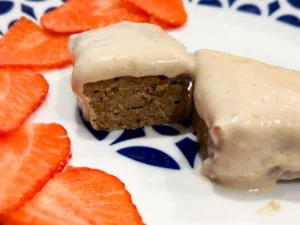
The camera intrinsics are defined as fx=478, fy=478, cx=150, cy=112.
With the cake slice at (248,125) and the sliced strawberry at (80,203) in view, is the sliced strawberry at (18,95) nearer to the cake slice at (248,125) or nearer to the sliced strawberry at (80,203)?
the sliced strawberry at (80,203)

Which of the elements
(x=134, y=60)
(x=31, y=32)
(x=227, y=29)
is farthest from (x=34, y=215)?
(x=227, y=29)

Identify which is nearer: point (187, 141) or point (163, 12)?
point (187, 141)

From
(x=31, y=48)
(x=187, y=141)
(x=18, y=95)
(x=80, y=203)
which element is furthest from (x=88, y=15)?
(x=80, y=203)

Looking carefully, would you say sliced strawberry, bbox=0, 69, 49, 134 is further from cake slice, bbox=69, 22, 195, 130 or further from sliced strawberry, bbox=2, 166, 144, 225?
sliced strawberry, bbox=2, 166, 144, 225

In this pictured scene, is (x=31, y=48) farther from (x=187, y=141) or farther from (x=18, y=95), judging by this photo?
(x=187, y=141)

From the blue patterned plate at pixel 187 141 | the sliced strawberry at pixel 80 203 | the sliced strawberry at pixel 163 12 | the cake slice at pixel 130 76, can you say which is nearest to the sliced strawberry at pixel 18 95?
the blue patterned plate at pixel 187 141

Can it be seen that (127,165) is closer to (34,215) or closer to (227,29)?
(34,215)

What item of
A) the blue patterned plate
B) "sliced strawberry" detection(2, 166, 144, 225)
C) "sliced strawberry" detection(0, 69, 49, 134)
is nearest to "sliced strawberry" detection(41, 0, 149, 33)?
the blue patterned plate

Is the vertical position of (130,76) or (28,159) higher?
(130,76)
